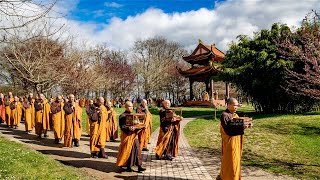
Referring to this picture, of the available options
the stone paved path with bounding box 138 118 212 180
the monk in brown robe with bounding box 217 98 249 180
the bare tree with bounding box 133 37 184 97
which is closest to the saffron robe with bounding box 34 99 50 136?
the stone paved path with bounding box 138 118 212 180

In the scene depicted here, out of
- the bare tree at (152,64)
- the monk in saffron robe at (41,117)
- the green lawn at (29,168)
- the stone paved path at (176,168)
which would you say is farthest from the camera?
the bare tree at (152,64)

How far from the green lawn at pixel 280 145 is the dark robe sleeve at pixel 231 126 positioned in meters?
3.13

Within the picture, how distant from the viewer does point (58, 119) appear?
1325 centimetres

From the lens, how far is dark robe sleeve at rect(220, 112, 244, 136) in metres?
6.44

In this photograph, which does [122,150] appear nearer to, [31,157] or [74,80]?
[31,157]

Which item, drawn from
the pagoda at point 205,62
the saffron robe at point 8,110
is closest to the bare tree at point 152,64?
the pagoda at point 205,62

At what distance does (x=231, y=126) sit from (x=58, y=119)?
8.67 meters

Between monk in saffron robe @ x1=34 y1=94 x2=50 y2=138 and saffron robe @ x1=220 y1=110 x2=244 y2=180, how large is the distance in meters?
10.2

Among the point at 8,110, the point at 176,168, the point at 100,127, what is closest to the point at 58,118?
the point at 100,127

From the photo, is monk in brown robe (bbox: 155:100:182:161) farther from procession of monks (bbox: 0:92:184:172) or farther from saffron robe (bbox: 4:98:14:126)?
saffron robe (bbox: 4:98:14:126)

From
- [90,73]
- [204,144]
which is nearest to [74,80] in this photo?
[90,73]

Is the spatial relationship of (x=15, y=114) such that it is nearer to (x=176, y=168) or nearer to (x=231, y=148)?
(x=176, y=168)

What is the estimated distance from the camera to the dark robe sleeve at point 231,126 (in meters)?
6.44

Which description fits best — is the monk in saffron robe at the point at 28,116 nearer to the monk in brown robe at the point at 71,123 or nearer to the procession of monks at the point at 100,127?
the procession of monks at the point at 100,127
